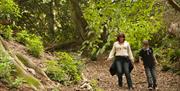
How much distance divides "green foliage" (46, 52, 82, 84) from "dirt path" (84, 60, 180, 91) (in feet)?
5.12

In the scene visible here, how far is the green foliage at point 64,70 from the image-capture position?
10570 millimetres

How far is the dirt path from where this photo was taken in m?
13.0

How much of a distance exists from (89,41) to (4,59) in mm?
13652

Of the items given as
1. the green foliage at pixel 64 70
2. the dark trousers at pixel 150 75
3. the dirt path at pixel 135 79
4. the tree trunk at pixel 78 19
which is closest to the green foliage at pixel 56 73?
the green foliage at pixel 64 70

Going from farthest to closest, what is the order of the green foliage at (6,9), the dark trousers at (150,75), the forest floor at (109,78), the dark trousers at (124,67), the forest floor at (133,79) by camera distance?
the green foliage at (6,9)
the forest floor at (133,79)
the forest floor at (109,78)
the dark trousers at (150,75)
the dark trousers at (124,67)

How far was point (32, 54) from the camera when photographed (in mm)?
13359

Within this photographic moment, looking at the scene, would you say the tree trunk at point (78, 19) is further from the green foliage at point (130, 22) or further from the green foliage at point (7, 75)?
the green foliage at point (7, 75)

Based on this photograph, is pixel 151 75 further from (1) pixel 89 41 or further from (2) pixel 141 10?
(1) pixel 89 41

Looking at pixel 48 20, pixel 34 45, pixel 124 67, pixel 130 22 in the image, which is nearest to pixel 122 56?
pixel 124 67

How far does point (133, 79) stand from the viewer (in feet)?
49.8

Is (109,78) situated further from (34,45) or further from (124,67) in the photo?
(124,67)

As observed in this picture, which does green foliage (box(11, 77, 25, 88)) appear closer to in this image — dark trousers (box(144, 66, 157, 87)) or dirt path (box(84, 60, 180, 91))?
dirt path (box(84, 60, 180, 91))

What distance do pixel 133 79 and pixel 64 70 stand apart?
4618 millimetres

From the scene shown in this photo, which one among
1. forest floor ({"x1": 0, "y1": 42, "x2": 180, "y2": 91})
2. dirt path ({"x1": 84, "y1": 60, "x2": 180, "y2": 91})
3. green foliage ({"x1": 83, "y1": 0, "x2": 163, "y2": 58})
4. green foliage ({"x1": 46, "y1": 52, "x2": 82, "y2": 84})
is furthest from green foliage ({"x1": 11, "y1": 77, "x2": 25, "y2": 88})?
green foliage ({"x1": 83, "y1": 0, "x2": 163, "y2": 58})
